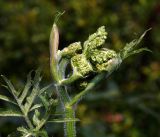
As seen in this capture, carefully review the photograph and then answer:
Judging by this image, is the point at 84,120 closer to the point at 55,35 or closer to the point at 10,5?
the point at 10,5

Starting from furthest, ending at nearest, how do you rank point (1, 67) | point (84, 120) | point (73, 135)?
point (1, 67), point (84, 120), point (73, 135)

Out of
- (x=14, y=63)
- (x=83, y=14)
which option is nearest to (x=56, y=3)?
(x=83, y=14)

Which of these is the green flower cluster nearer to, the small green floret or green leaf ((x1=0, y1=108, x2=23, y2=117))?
the small green floret

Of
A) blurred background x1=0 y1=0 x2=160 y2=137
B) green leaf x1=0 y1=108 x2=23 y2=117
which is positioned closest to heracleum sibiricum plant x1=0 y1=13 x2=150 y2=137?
green leaf x1=0 y1=108 x2=23 y2=117

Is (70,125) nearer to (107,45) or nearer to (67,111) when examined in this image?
(67,111)

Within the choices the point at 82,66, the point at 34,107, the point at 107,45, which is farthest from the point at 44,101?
the point at 107,45

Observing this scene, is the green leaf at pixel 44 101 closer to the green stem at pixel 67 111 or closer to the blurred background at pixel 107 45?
the green stem at pixel 67 111

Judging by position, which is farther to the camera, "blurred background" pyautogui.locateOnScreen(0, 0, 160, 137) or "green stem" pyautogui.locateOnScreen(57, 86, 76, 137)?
"blurred background" pyautogui.locateOnScreen(0, 0, 160, 137)

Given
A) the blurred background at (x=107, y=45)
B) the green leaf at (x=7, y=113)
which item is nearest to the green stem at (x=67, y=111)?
the green leaf at (x=7, y=113)
